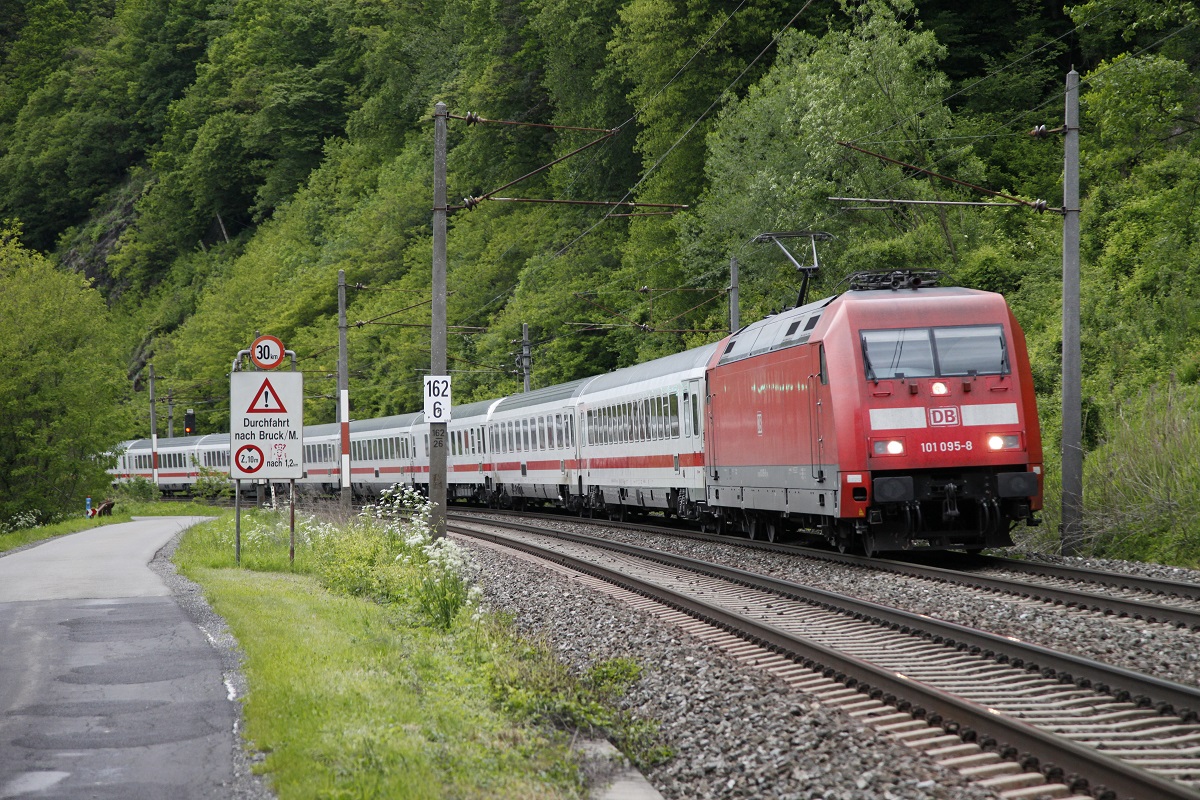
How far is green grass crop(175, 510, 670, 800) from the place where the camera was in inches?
257

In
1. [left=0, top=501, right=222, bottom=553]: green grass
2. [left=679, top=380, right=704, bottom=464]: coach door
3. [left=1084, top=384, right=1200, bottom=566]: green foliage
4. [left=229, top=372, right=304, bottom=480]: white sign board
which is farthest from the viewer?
[left=0, top=501, right=222, bottom=553]: green grass

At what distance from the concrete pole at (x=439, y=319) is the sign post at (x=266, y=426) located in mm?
1898

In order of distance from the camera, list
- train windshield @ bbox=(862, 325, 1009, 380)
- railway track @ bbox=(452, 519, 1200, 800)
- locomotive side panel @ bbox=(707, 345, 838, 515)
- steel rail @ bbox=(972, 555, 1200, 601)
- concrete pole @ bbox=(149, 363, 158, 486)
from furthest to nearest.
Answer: concrete pole @ bbox=(149, 363, 158, 486), locomotive side panel @ bbox=(707, 345, 838, 515), train windshield @ bbox=(862, 325, 1009, 380), steel rail @ bbox=(972, 555, 1200, 601), railway track @ bbox=(452, 519, 1200, 800)

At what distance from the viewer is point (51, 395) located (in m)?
36.8

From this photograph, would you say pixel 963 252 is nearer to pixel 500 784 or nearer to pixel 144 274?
pixel 500 784

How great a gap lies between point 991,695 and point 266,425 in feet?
38.8

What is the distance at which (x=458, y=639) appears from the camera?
36.8ft

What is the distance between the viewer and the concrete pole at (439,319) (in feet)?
58.9

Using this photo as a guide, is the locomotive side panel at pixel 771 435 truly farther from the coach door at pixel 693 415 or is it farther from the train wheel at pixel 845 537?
the coach door at pixel 693 415

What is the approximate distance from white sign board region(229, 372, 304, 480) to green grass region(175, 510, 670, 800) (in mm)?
2254

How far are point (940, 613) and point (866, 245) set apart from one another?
20506 mm

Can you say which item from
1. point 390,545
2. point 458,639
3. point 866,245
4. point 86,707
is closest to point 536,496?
point 866,245

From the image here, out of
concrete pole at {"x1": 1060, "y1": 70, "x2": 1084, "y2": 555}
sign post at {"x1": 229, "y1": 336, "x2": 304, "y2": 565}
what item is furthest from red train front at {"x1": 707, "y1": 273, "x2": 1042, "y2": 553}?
sign post at {"x1": 229, "y1": 336, "x2": 304, "y2": 565}

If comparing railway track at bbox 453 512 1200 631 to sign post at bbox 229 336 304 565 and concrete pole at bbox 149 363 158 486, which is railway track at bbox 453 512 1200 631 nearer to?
sign post at bbox 229 336 304 565
